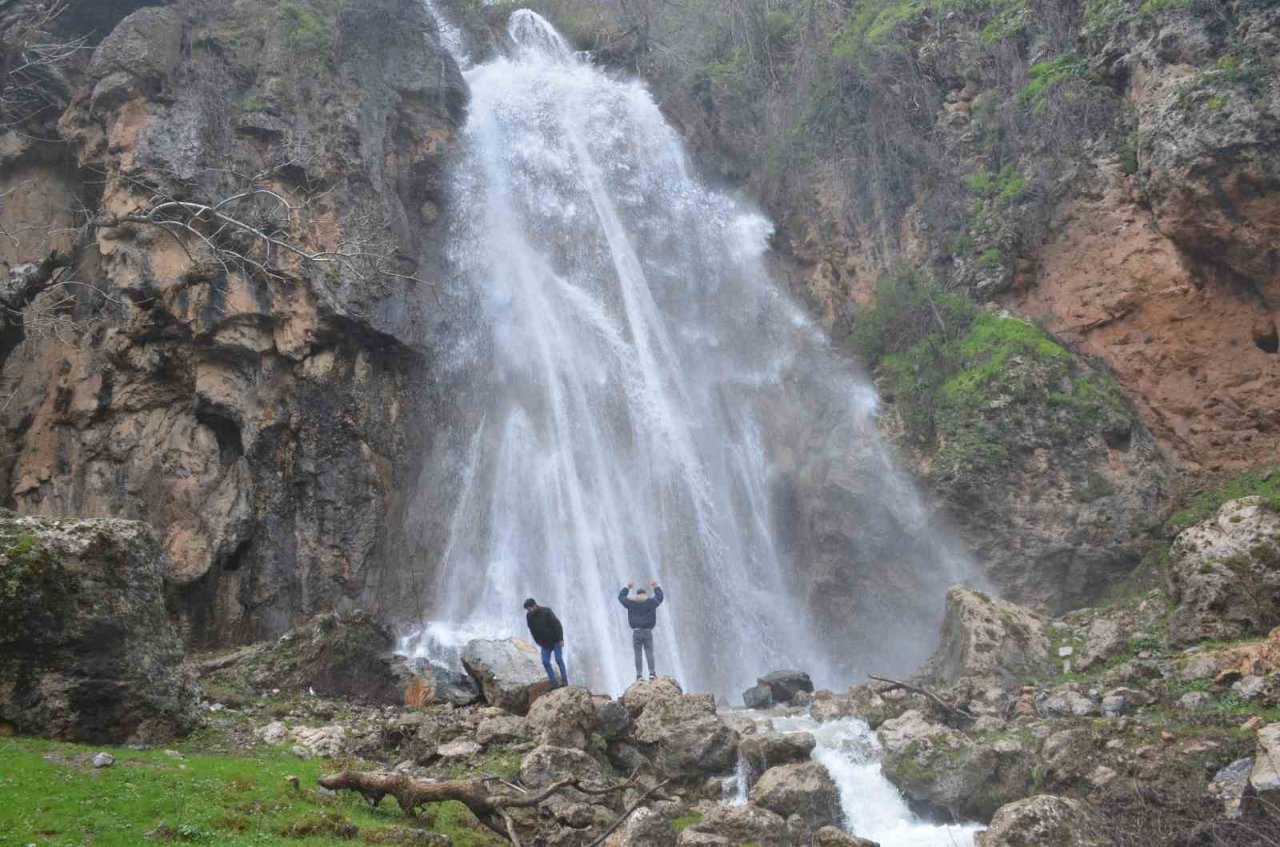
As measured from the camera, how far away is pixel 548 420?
2284 cm

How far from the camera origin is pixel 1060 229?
69.3 feet

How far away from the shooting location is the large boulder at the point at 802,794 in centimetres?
1020

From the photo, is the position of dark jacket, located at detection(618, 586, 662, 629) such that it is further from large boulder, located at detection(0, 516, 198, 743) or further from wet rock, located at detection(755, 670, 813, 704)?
large boulder, located at detection(0, 516, 198, 743)

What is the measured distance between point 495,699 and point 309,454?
922 centimetres

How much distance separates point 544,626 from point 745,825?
5369 mm

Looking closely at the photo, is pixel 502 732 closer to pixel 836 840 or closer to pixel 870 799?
pixel 836 840

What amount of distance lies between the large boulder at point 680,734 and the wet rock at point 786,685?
15.0ft

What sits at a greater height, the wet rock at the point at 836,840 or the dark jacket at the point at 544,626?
the dark jacket at the point at 544,626

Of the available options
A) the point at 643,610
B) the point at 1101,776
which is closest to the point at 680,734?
the point at 643,610

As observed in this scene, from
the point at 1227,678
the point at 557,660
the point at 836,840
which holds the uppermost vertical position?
the point at 557,660

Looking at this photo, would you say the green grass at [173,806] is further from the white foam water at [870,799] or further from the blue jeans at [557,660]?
the blue jeans at [557,660]

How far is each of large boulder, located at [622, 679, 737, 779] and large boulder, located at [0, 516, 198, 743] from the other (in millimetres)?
5533

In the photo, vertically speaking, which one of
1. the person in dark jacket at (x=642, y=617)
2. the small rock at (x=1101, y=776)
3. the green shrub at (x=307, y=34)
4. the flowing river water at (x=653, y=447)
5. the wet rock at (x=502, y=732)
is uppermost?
the green shrub at (x=307, y=34)

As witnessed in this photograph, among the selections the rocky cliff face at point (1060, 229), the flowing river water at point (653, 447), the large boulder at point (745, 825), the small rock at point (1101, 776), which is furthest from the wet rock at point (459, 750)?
the rocky cliff face at point (1060, 229)
